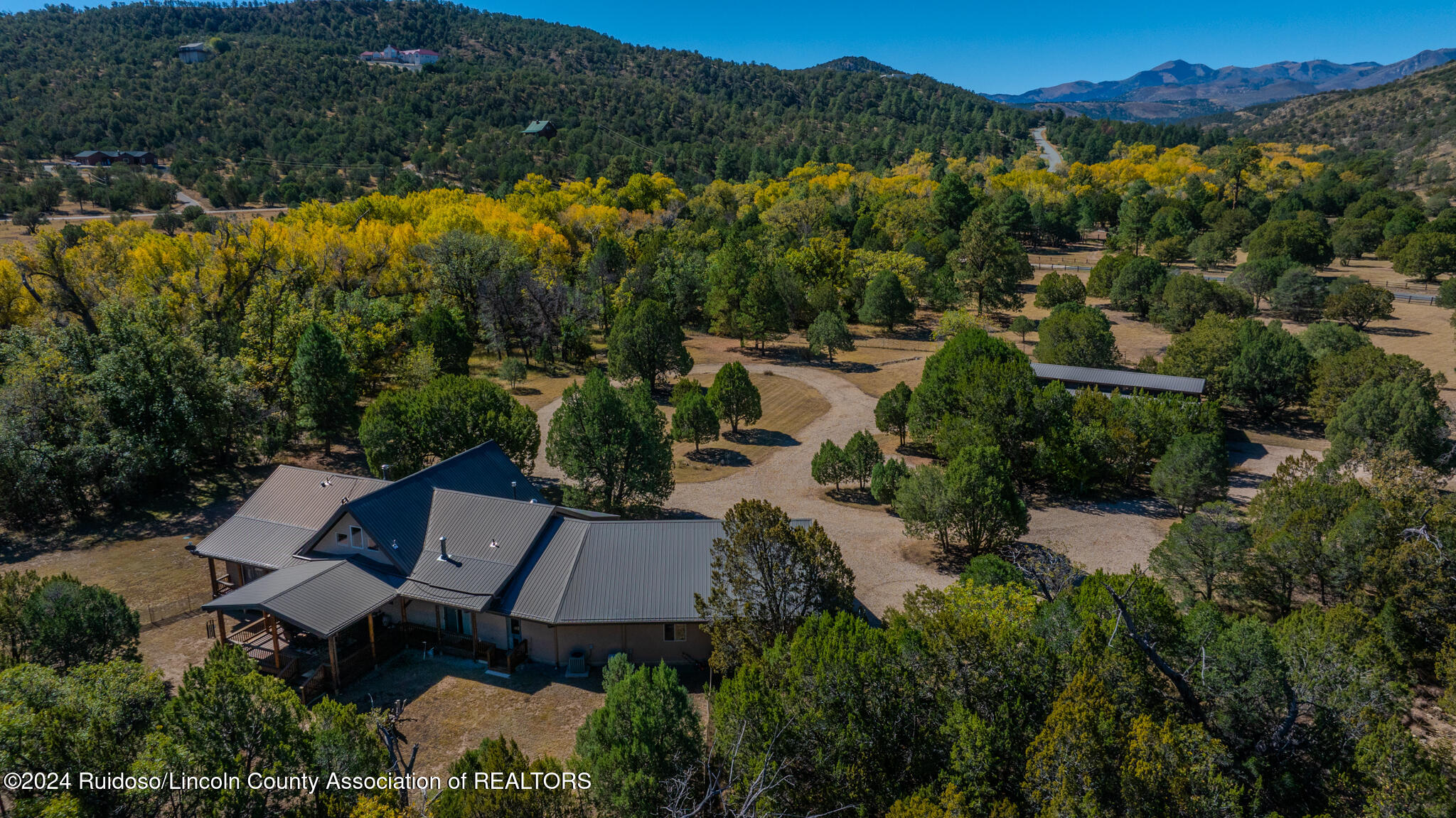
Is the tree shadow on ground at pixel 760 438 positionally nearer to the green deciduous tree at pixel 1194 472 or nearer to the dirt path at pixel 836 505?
the dirt path at pixel 836 505

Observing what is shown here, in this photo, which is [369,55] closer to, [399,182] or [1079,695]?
[399,182]

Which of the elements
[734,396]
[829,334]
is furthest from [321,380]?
[829,334]

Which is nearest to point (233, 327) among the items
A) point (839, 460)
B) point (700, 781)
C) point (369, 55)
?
point (839, 460)

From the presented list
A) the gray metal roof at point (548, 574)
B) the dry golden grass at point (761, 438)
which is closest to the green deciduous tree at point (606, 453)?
the gray metal roof at point (548, 574)

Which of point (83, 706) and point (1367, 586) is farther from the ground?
point (83, 706)

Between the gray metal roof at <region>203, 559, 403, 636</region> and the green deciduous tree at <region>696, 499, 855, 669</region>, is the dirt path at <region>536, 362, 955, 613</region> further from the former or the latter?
the gray metal roof at <region>203, 559, 403, 636</region>
